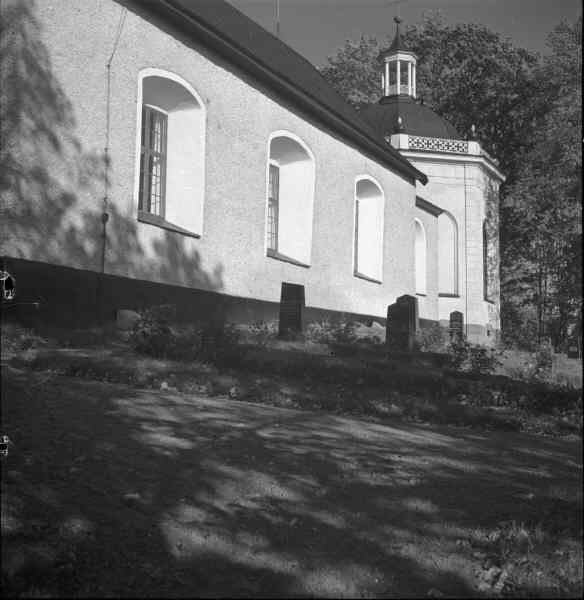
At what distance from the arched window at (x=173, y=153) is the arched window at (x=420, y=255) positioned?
38.9ft

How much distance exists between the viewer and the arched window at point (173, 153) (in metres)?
12.0

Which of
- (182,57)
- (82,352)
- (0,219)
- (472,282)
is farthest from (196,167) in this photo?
(472,282)

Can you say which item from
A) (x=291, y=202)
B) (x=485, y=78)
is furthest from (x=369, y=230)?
(x=485, y=78)

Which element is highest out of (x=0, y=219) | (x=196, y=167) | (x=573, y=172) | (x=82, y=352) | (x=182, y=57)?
(x=182, y=57)

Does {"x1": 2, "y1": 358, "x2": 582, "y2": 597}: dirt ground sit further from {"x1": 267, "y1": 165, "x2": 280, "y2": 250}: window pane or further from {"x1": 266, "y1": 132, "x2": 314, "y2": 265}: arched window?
{"x1": 267, "y1": 165, "x2": 280, "y2": 250}: window pane

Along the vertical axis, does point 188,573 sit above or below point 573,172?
below

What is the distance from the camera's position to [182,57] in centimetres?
1198

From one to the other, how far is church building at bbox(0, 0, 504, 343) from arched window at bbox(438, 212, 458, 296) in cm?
315

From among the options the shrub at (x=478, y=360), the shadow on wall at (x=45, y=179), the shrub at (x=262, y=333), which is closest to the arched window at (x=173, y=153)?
the shadow on wall at (x=45, y=179)

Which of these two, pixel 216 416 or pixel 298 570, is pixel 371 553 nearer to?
pixel 298 570

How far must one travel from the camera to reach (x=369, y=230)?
65.2 feet

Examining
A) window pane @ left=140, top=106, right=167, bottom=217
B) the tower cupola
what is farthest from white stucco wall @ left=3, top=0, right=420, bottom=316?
the tower cupola

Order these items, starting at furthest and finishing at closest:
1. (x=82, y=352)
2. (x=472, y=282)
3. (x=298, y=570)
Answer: (x=472, y=282)
(x=82, y=352)
(x=298, y=570)

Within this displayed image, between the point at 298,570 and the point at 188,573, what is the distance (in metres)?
0.37
